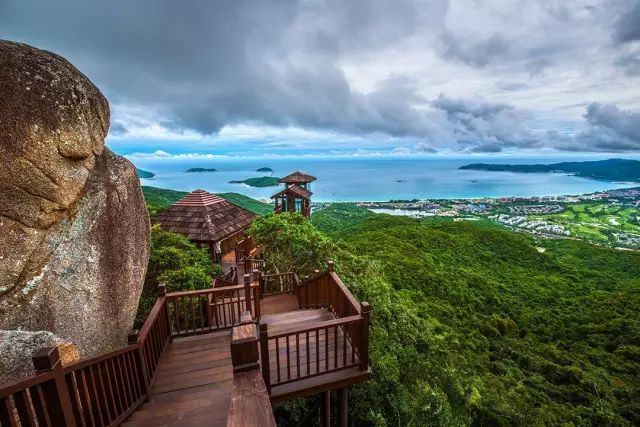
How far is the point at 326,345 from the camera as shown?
13.7 ft

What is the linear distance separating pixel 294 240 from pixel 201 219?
409 centimetres

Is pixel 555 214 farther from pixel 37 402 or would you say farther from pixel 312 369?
pixel 37 402

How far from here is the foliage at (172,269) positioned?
22.9 feet

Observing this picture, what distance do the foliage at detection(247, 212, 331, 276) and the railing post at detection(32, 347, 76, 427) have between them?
6778 mm

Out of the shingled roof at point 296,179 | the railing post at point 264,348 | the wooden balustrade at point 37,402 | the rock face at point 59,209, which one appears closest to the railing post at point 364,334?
the railing post at point 264,348

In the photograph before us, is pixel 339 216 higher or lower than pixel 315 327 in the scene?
lower

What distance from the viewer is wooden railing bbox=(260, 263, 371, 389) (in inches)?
160

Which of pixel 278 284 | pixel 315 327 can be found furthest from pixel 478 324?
pixel 315 327

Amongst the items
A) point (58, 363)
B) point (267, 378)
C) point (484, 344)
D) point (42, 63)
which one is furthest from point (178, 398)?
point (484, 344)

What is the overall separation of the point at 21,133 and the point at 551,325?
27.6 metres

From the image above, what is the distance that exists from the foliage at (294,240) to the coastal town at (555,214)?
5626cm

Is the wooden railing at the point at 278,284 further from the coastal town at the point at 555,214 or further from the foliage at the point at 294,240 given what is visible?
the coastal town at the point at 555,214

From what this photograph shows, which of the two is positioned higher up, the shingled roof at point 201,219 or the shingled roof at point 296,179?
the shingled roof at point 296,179

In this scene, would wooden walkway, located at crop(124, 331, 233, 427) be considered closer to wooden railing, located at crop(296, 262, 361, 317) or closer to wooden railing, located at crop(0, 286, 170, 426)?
wooden railing, located at crop(0, 286, 170, 426)
